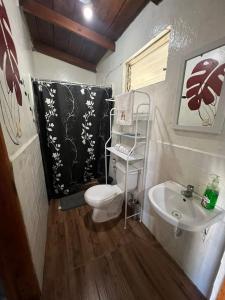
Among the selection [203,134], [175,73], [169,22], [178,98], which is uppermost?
[169,22]

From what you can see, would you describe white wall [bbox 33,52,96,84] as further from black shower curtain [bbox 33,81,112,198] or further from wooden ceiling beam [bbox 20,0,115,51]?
wooden ceiling beam [bbox 20,0,115,51]

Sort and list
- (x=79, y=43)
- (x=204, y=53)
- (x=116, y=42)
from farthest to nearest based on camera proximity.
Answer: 1. (x=79, y=43)
2. (x=116, y=42)
3. (x=204, y=53)

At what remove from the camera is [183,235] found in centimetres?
116

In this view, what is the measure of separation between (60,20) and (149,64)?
4.06 feet

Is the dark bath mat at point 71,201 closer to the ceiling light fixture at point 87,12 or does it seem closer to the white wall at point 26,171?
the white wall at point 26,171

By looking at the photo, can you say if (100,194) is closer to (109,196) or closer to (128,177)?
(109,196)

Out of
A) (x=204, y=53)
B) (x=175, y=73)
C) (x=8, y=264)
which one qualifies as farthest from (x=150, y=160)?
(x=8, y=264)

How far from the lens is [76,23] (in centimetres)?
175

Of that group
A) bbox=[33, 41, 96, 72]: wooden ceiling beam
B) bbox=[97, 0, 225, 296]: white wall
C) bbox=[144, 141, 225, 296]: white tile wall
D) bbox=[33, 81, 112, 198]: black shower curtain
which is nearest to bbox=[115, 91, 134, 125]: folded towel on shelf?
bbox=[97, 0, 225, 296]: white wall

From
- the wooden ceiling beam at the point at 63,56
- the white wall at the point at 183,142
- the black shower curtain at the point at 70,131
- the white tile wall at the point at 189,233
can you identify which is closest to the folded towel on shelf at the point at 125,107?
the white wall at the point at 183,142

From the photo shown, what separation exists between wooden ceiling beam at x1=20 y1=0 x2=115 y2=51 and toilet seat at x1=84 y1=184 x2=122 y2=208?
2.02 metres

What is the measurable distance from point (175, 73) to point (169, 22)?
43 cm

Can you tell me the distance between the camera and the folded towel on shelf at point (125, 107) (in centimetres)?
146

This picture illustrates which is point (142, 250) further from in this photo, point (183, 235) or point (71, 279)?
point (71, 279)
